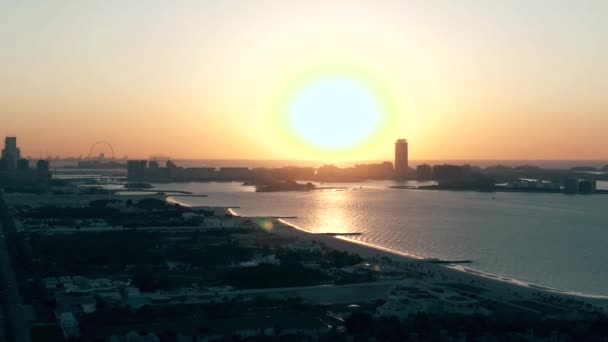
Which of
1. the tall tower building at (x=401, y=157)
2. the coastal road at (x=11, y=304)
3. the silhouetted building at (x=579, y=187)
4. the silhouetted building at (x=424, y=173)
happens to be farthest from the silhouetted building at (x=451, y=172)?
the coastal road at (x=11, y=304)

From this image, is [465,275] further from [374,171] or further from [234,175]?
[374,171]

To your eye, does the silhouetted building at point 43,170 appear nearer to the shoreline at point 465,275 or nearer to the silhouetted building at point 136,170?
the silhouetted building at point 136,170

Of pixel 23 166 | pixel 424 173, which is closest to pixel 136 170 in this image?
pixel 23 166

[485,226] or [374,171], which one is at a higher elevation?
[374,171]

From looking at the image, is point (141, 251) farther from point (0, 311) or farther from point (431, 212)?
point (431, 212)

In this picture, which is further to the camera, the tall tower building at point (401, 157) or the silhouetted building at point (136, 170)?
the tall tower building at point (401, 157)

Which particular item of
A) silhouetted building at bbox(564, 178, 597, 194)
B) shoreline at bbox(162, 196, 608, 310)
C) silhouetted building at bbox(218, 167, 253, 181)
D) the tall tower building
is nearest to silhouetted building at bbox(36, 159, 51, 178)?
silhouetted building at bbox(218, 167, 253, 181)
